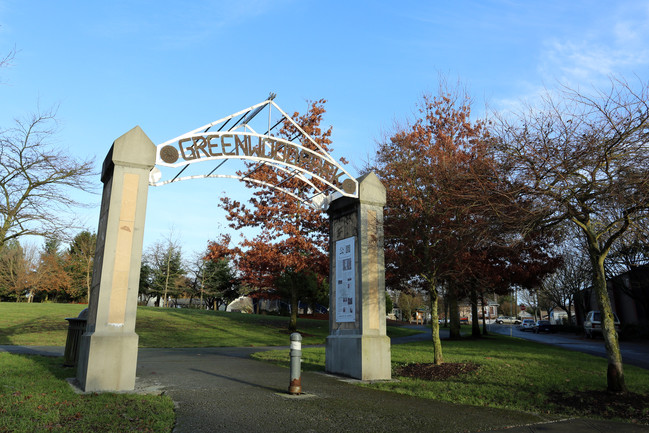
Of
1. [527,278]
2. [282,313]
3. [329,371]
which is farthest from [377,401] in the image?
[282,313]

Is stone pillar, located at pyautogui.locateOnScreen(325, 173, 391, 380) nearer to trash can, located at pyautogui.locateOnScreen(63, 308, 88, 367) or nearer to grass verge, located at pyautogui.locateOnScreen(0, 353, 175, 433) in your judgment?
grass verge, located at pyautogui.locateOnScreen(0, 353, 175, 433)

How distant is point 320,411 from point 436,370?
15.6 ft

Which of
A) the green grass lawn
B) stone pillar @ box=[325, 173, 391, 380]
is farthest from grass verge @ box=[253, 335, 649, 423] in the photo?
the green grass lawn

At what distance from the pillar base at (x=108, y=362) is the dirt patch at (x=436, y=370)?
5933mm

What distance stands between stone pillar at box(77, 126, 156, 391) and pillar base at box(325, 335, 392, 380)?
452 centimetres

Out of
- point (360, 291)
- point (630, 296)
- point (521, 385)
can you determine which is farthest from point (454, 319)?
point (521, 385)

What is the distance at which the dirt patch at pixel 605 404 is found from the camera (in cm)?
658

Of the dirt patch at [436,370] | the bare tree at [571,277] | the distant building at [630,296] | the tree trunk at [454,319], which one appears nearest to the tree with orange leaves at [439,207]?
the dirt patch at [436,370]

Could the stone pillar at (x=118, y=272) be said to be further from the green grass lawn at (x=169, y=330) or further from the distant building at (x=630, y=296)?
the distant building at (x=630, y=296)

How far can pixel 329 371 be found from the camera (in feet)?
35.4

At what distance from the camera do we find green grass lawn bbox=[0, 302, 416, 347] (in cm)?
1984

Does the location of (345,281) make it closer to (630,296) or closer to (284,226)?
(284,226)

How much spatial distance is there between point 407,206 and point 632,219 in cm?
538

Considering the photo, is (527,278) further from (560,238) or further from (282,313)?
(282,313)
